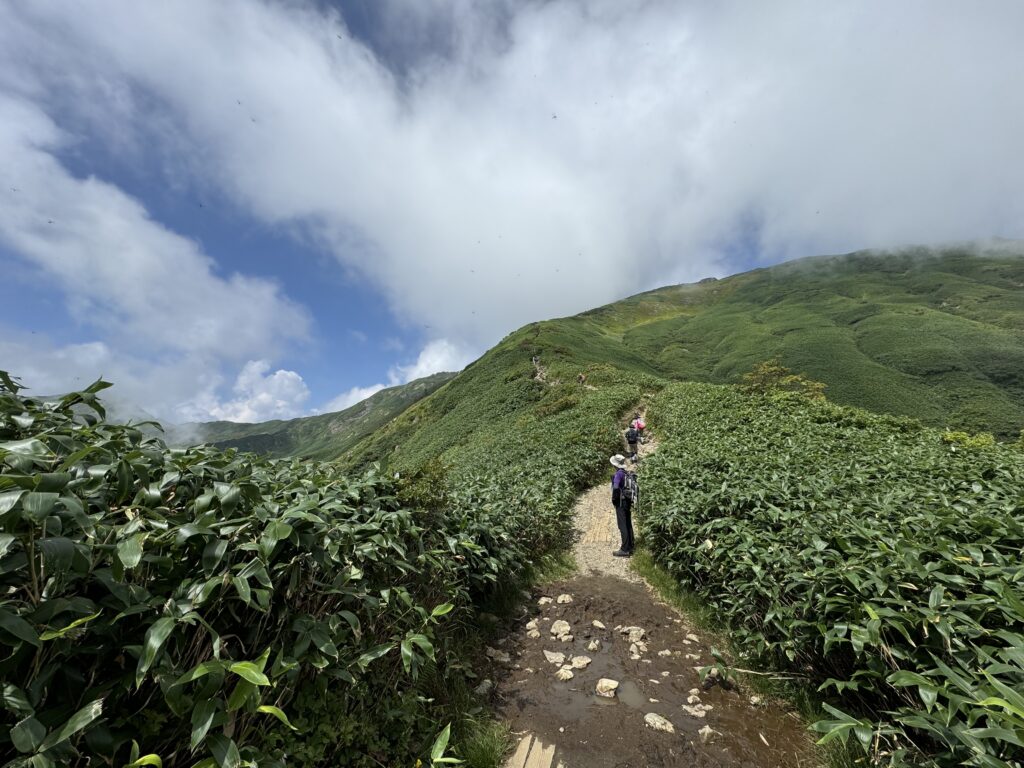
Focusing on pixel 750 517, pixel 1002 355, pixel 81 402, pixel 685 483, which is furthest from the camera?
pixel 1002 355

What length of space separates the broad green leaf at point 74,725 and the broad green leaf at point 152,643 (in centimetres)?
13

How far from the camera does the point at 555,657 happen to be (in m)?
5.31

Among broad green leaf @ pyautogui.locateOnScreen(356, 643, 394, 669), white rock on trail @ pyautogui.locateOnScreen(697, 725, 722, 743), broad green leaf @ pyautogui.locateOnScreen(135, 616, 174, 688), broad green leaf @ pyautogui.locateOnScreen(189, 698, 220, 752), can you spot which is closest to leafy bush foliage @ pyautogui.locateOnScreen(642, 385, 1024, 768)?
white rock on trail @ pyautogui.locateOnScreen(697, 725, 722, 743)

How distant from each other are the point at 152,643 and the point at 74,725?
0.99ft

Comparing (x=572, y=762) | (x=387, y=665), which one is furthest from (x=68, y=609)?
(x=572, y=762)

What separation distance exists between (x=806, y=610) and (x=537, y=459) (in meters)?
11.6

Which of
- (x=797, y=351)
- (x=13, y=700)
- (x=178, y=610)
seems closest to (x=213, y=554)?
(x=178, y=610)

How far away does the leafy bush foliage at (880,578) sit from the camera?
2.77 meters

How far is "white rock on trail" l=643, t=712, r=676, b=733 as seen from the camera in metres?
4.03

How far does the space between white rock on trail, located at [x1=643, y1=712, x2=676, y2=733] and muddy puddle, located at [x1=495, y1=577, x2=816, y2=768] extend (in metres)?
0.05

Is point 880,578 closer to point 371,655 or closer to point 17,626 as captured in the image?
point 371,655

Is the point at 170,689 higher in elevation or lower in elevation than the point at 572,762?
higher

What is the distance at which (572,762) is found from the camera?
3.69m

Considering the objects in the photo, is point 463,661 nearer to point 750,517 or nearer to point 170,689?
point 170,689
